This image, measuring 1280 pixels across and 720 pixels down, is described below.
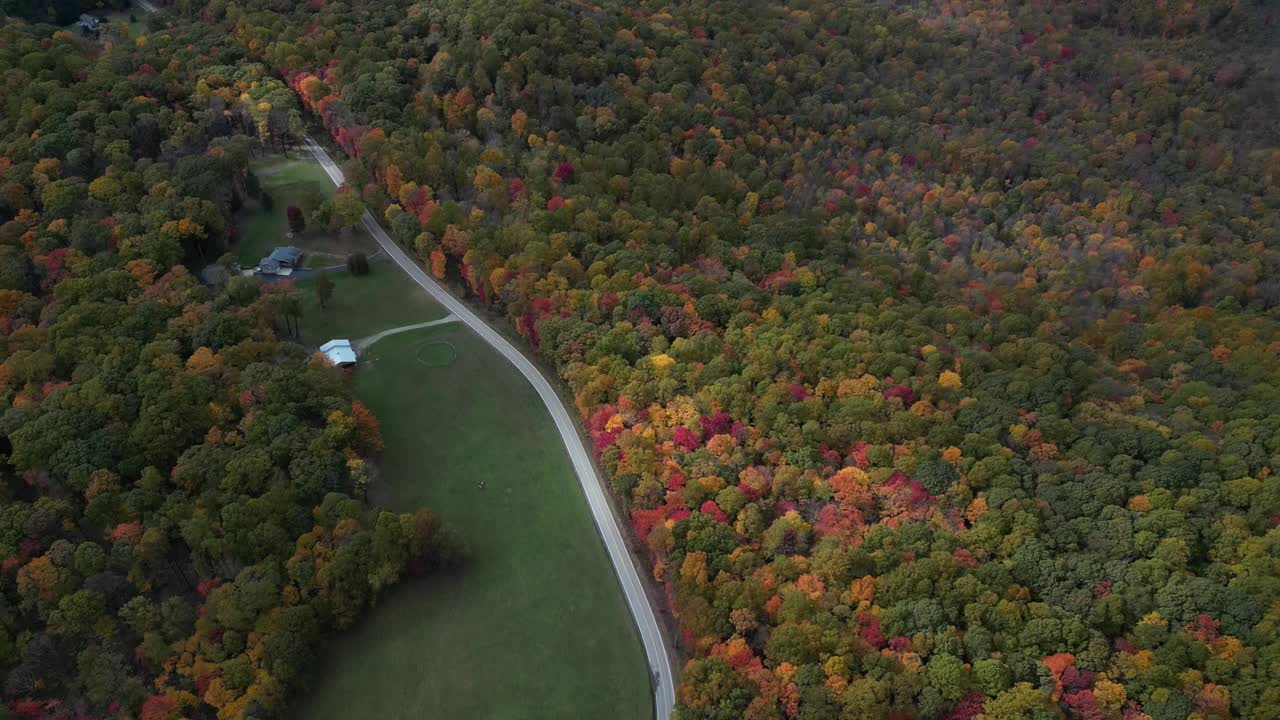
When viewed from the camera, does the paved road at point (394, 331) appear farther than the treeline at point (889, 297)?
Yes

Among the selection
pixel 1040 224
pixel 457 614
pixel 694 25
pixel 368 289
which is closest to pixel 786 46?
pixel 694 25

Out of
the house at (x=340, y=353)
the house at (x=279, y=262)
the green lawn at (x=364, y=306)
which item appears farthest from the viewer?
Result: the house at (x=279, y=262)

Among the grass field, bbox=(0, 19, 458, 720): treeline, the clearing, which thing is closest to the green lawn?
the clearing

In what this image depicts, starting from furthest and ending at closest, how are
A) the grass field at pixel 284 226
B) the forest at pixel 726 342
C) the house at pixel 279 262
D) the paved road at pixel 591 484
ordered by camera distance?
the grass field at pixel 284 226 < the house at pixel 279 262 < the paved road at pixel 591 484 < the forest at pixel 726 342

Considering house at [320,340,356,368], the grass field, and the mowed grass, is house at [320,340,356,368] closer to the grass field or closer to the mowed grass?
the mowed grass

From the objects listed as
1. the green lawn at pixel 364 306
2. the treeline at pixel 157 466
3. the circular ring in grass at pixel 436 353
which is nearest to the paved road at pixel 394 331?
the green lawn at pixel 364 306

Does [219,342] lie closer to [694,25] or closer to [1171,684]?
[1171,684]

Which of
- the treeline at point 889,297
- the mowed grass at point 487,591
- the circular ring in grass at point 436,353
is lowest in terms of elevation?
the mowed grass at point 487,591

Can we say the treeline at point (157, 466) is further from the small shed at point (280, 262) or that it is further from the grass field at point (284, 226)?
the small shed at point (280, 262)

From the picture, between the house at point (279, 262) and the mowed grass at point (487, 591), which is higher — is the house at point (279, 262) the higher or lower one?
the higher one
